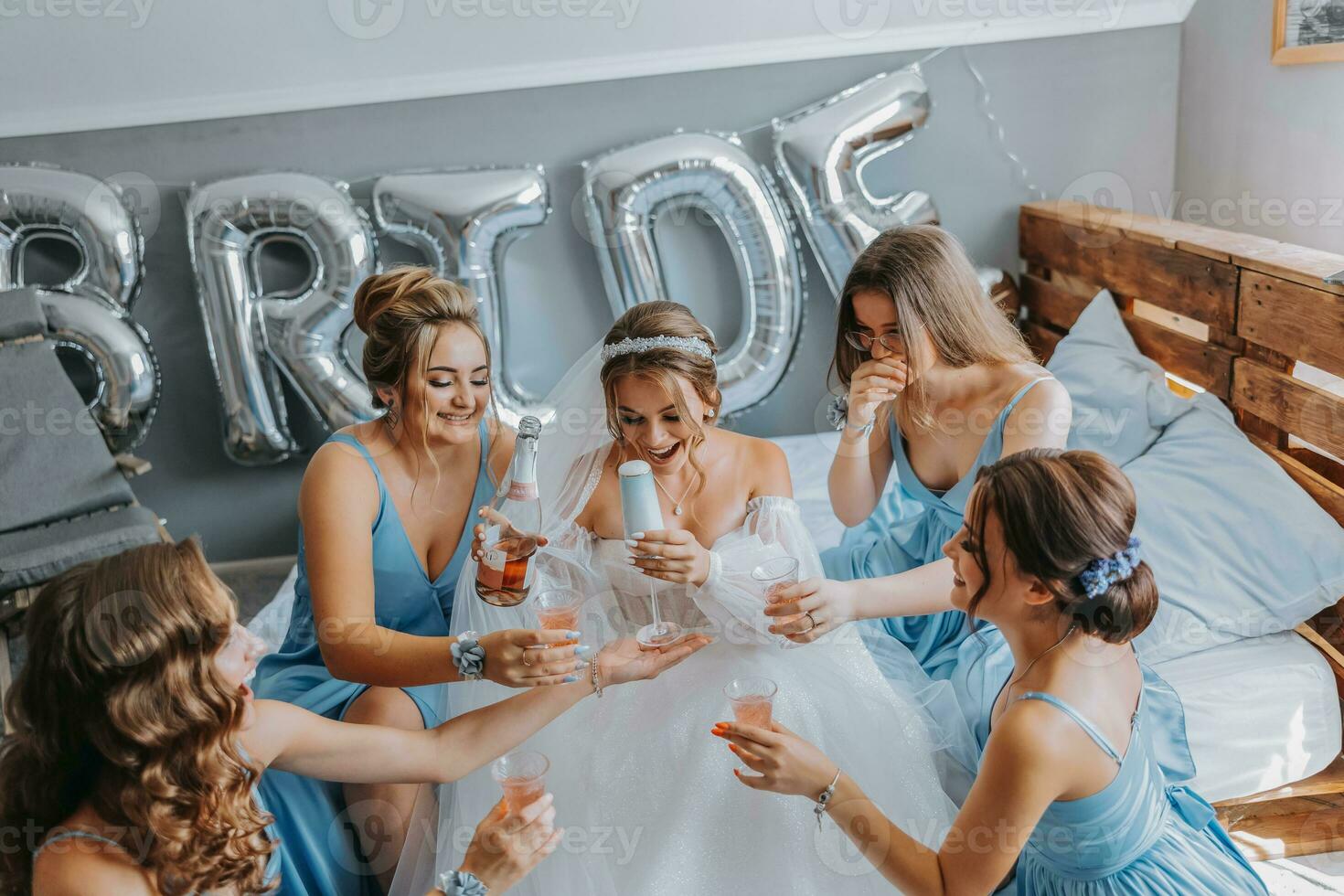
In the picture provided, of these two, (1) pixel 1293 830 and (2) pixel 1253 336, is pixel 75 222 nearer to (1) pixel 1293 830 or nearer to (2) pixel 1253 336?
(2) pixel 1253 336

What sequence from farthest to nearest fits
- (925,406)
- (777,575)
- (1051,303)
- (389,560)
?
(1051,303), (925,406), (389,560), (777,575)

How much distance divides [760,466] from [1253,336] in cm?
117

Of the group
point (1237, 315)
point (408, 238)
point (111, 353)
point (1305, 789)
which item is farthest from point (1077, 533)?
point (111, 353)

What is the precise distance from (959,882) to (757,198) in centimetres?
220

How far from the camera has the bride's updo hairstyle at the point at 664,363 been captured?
70.9 inches

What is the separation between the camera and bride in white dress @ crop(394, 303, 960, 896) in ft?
4.78

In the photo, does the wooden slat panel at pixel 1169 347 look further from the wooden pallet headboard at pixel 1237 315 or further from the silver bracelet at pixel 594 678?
the silver bracelet at pixel 594 678

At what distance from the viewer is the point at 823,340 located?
3494 millimetres

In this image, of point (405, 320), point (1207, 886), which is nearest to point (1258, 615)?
point (1207, 886)

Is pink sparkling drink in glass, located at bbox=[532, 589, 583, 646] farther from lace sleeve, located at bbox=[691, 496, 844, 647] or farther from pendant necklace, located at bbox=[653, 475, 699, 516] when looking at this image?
pendant necklace, located at bbox=[653, 475, 699, 516]

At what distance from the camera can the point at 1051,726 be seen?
4.28 feet
